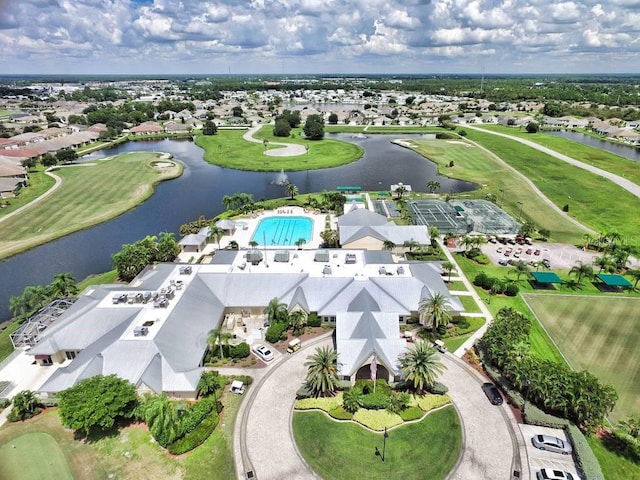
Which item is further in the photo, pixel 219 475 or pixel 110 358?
pixel 110 358

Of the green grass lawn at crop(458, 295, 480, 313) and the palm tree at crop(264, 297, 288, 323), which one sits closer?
the palm tree at crop(264, 297, 288, 323)

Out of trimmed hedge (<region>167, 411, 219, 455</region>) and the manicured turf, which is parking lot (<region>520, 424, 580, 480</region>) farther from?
the manicured turf

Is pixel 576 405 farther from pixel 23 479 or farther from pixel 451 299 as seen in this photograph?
pixel 23 479

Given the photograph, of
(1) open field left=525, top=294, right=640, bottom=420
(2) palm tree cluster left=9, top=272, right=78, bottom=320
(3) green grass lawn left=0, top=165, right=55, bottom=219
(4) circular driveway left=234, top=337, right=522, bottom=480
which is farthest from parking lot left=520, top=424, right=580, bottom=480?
(3) green grass lawn left=0, top=165, right=55, bottom=219

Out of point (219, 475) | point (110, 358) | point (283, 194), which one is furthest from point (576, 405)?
point (283, 194)

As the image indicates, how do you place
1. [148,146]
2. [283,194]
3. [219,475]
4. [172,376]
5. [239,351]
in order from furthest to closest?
[148,146] < [283,194] < [239,351] < [172,376] < [219,475]

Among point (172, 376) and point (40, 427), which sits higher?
point (172, 376)
